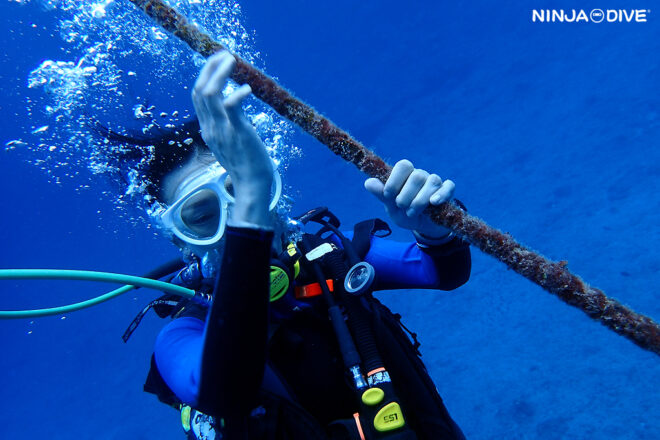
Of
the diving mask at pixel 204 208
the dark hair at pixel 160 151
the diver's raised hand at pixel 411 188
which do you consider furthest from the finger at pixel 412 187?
the dark hair at pixel 160 151

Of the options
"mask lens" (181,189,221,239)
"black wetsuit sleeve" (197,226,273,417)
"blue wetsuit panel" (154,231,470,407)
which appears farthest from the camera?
"mask lens" (181,189,221,239)

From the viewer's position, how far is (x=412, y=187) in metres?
1.33

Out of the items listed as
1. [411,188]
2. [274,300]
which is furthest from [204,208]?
[411,188]

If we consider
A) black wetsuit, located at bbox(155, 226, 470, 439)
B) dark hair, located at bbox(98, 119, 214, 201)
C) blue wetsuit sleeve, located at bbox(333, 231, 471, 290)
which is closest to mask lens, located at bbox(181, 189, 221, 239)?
dark hair, located at bbox(98, 119, 214, 201)

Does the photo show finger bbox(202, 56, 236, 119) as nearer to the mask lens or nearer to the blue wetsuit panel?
the blue wetsuit panel

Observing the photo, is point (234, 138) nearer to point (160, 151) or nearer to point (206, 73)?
point (206, 73)

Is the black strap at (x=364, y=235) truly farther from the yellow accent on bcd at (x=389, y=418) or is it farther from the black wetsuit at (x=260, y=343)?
the yellow accent on bcd at (x=389, y=418)

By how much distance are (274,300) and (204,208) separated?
2.11 ft

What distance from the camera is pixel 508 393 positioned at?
20.1ft

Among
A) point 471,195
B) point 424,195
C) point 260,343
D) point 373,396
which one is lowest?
point 373,396

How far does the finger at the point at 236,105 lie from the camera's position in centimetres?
114

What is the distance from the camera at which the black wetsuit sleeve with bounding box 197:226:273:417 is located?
1.25 meters

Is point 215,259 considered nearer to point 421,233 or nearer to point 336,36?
point 421,233

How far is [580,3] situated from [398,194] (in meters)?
28.9
